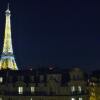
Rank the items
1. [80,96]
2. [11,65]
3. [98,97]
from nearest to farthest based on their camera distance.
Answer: [80,96]
[98,97]
[11,65]

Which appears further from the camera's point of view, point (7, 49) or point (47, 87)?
point (7, 49)

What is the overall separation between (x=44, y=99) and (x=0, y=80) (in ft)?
30.5

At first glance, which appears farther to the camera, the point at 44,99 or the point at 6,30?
the point at 6,30

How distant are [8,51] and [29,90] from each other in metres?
50.4

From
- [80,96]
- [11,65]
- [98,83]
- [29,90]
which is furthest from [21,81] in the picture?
[11,65]

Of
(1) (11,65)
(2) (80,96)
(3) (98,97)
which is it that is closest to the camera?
(2) (80,96)

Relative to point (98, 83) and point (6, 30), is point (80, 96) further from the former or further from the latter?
point (6, 30)

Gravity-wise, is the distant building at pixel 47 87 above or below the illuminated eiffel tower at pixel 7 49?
below

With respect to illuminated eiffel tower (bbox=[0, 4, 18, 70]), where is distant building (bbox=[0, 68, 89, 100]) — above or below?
below

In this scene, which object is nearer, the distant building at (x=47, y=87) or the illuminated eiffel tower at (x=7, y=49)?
the distant building at (x=47, y=87)

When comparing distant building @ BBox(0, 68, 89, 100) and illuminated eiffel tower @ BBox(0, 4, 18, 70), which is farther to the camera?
illuminated eiffel tower @ BBox(0, 4, 18, 70)

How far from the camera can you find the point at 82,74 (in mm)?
123375

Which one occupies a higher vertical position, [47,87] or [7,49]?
[7,49]

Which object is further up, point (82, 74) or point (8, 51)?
point (8, 51)
